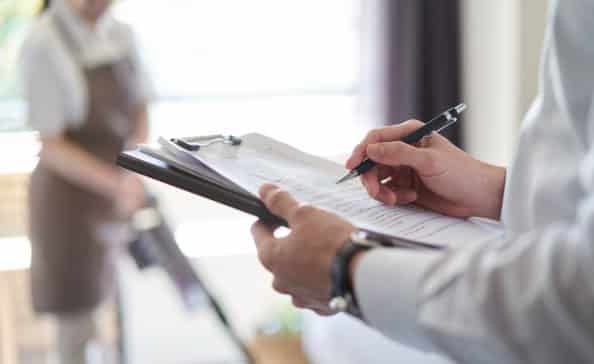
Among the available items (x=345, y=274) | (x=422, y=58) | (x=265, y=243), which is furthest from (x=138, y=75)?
(x=345, y=274)

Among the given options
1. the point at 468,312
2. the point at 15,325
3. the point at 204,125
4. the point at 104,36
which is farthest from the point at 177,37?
the point at 468,312

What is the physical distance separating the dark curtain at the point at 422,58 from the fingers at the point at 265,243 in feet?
6.48

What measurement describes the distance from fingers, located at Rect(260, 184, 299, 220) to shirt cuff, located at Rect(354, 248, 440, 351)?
113mm

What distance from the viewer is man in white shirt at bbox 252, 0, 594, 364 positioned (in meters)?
0.51

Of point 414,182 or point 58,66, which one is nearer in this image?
point 414,182

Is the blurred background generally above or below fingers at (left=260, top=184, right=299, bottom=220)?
below

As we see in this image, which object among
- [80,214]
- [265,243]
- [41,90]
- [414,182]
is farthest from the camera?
[80,214]

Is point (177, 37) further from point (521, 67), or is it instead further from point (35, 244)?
point (521, 67)

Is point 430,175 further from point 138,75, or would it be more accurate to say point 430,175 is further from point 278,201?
point 138,75

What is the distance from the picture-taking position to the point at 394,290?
1.97 ft

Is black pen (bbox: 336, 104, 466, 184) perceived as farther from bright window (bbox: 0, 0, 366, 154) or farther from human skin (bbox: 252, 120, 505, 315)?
bright window (bbox: 0, 0, 366, 154)

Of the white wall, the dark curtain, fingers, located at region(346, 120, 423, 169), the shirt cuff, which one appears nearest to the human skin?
fingers, located at region(346, 120, 423, 169)

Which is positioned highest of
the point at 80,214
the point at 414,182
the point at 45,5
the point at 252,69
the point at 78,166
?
the point at 45,5

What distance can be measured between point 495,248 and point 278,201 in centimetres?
24
